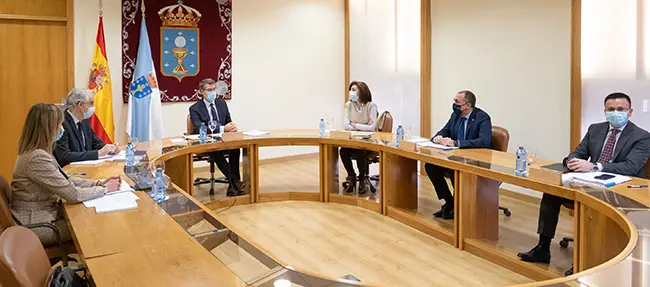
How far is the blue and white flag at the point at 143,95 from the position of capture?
6.37 m

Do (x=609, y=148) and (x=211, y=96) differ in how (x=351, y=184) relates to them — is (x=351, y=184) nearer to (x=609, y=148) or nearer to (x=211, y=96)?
(x=211, y=96)

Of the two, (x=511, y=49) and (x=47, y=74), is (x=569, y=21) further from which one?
(x=47, y=74)

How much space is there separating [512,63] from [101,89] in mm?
4173

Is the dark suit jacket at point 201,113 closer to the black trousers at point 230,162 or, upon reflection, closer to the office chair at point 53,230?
the black trousers at point 230,162

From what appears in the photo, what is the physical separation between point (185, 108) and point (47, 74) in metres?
1.53

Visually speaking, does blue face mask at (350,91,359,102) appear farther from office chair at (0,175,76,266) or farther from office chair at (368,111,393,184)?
office chair at (0,175,76,266)

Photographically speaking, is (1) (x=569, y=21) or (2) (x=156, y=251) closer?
(2) (x=156, y=251)

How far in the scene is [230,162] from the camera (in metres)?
5.56

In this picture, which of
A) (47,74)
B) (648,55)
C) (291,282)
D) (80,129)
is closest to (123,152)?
(80,129)

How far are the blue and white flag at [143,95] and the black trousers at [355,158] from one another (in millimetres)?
2258

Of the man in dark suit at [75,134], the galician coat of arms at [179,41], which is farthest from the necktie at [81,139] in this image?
the galician coat of arms at [179,41]

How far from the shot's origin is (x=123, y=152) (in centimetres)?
436

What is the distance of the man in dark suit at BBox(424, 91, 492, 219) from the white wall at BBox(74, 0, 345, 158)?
3196 millimetres

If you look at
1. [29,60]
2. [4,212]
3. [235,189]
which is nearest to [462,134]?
[235,189]
